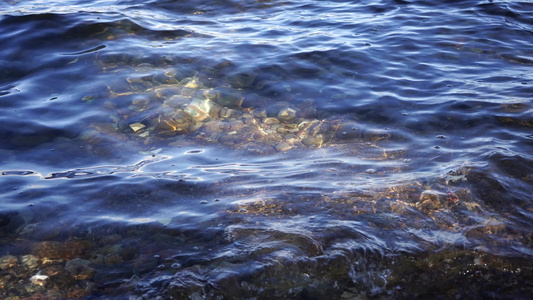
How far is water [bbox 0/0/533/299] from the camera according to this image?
10.9 ft

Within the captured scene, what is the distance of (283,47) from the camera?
7715 mm

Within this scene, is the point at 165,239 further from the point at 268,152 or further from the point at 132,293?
the point at 268,152

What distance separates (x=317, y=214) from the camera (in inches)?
153

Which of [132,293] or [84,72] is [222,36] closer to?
[84,72]

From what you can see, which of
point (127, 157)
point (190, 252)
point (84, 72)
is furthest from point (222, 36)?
point (190, 252)

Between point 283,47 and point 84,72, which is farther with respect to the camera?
point 283,47

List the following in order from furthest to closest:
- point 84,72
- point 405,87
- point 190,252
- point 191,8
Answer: point 191,8, point 84,72, point 405,87, point 190,252

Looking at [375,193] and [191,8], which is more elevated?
[191,8]

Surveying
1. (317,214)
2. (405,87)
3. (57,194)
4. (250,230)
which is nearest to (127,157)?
(57,194)

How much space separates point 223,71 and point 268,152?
7.42 ft

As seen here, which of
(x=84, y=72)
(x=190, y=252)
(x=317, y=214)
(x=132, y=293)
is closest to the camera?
(x=132, y=293)

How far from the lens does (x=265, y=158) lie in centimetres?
493

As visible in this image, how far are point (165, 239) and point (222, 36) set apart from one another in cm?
529

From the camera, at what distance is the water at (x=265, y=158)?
10.9 ft
